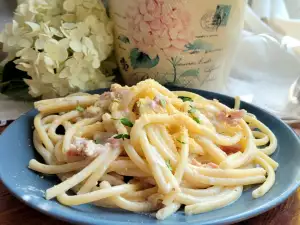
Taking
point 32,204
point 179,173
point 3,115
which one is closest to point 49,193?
point 32,204

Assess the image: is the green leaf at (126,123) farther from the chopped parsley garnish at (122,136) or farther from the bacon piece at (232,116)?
the bacon piece at (232,116)

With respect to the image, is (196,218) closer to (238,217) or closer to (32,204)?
(238,217)

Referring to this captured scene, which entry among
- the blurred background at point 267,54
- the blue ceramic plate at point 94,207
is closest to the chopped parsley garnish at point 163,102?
the blue ceramic plate at point 94,207

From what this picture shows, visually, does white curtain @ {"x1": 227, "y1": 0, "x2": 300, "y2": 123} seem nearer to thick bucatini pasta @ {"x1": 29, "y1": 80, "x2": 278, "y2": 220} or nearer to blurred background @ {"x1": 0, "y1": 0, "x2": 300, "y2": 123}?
blurred background @ {"x1": 0, "y1": 0, "x2": 300, "y2": 123}

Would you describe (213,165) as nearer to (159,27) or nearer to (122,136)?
(122,136)

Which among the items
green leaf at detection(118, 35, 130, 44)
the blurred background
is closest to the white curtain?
the blurred background
